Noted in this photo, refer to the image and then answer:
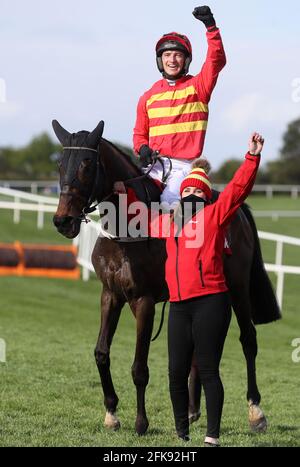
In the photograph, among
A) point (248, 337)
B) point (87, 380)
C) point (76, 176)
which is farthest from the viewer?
point (87, 380)

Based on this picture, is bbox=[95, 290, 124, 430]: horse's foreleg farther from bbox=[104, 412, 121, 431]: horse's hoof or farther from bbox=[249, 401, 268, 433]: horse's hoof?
bbox=[249, 401, 268, 433]: horse's hoof

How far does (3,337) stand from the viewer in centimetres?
→ 1108

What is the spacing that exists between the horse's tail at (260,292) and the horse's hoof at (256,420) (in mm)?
1118

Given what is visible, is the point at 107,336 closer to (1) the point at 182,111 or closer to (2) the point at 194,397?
(2) the point at 194,397

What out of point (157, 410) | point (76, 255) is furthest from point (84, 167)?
point (76, 255)

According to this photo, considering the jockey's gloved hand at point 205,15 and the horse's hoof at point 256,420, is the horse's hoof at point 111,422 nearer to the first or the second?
the horse's hoof at point 256,420

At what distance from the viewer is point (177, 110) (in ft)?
20.8

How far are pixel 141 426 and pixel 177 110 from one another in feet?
7.55

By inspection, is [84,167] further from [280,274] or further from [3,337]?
[280,274]

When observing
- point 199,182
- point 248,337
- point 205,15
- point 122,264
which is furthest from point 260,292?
point 205,15

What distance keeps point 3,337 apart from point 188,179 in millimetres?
6216

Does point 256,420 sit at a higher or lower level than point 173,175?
lower

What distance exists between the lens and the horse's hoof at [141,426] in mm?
6090
